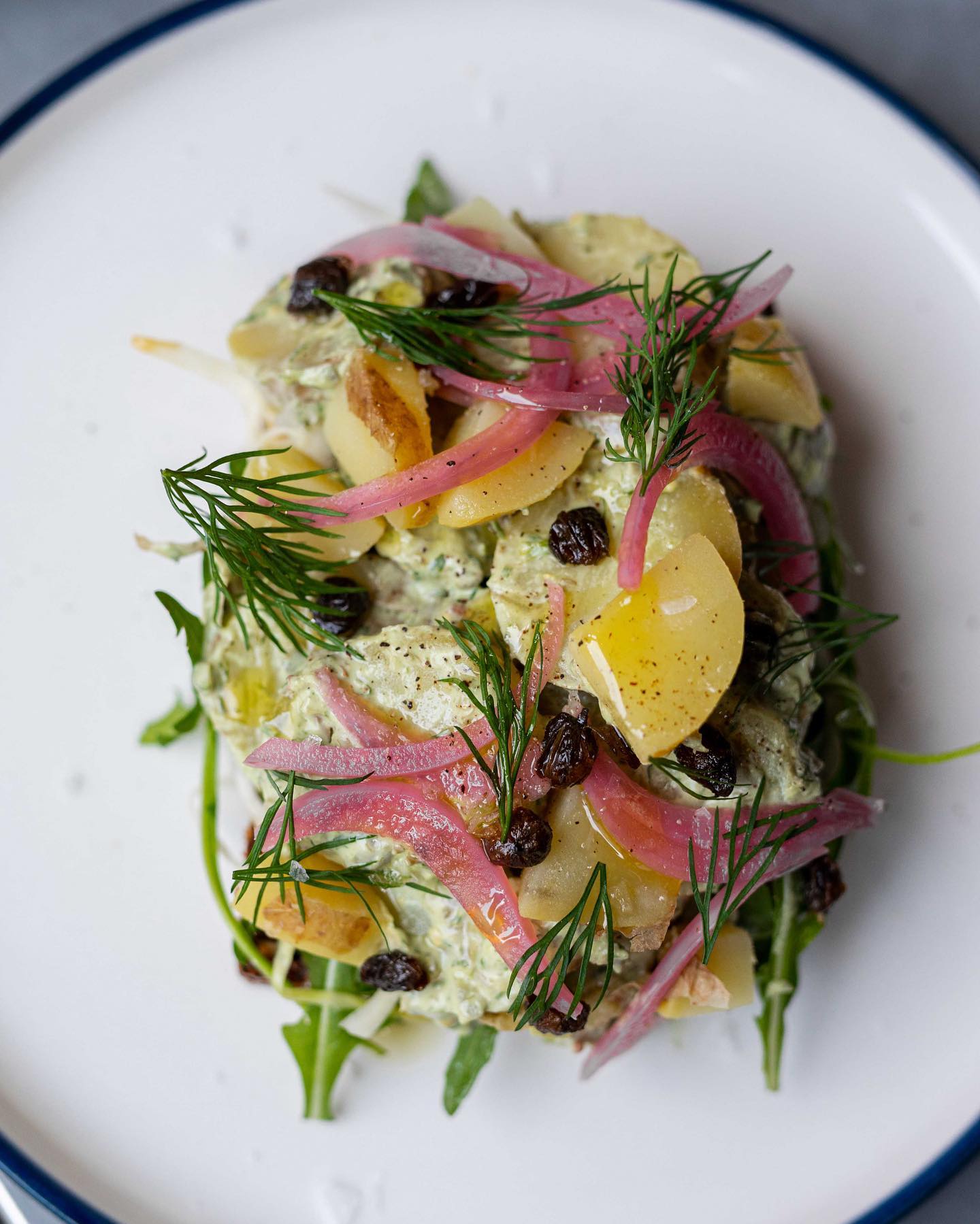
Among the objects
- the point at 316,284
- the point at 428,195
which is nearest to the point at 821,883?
the point at 316,284

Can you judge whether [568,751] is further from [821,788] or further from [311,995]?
[311,995]

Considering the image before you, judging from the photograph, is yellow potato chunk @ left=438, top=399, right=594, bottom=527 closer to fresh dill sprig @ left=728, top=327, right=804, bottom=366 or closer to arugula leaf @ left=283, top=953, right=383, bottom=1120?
fresh dill sprig @ left=728, top=327, right=804, bottom=366

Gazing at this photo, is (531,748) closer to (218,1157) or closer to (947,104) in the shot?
(218,1157)

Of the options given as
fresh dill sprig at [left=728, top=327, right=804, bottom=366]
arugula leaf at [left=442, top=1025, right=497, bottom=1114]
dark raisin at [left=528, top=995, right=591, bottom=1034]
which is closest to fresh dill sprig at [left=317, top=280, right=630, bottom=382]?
fresh dill sprig at [left=728, top=327, right=804, bottom=366]

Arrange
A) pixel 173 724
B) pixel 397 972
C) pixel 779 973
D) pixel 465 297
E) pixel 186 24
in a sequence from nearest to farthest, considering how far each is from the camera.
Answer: pixel 397 972, pixel 465 297, pixel 779 973, pixel 173 724, pixel 186 24

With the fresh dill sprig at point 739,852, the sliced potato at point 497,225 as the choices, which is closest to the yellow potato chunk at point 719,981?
the fresh dill sprig at point 739,852

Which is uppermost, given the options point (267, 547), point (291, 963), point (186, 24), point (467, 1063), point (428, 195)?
point (186, 24)

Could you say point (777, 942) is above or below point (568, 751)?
below
